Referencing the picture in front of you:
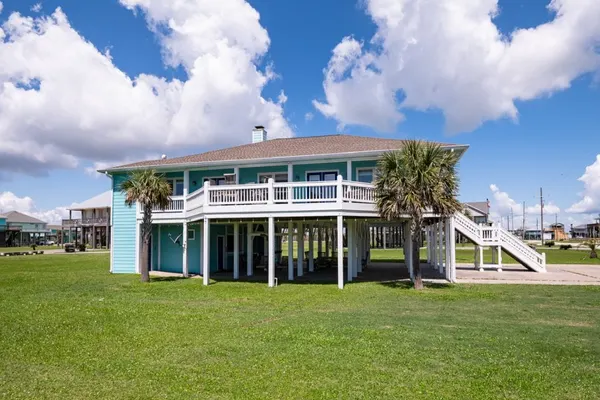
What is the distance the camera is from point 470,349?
7.95 meters

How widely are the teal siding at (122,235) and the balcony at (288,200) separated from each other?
306 inches

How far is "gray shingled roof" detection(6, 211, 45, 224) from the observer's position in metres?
97.1

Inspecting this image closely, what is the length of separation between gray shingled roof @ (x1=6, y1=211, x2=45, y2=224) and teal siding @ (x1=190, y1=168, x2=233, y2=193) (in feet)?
296

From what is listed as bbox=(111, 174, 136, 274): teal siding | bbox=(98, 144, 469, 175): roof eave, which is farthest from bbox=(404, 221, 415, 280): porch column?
bbox=(111, 174, 136, 274): teal siding

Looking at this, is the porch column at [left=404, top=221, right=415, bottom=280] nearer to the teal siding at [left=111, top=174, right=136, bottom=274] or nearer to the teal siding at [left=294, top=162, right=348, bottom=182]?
the teal siding at [left=294, top=162, right=348, bottom=182]

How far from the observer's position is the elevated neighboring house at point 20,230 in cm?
8137

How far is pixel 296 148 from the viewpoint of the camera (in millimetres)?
23031

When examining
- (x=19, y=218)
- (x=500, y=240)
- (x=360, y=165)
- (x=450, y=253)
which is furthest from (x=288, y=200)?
(x=19, y=218)

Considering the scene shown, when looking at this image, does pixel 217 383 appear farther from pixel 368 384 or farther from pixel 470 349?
pixel 470 349

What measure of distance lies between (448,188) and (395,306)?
5890 mm

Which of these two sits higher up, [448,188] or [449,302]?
[448,188]

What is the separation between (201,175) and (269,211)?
842 cm

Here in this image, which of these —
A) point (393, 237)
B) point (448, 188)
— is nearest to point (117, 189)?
point (448, 188)

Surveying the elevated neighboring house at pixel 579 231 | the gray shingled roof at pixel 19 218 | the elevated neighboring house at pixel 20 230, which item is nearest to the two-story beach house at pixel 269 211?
the elevated neighboring house at pixel 20 230
